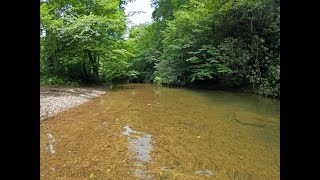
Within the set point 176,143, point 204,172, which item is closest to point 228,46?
point 176,143

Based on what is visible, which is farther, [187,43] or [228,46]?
[187,43]

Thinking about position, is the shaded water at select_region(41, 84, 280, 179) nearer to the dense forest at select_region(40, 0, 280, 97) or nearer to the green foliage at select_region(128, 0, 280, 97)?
the green foliage at select_region(128, 0, 280, 97)

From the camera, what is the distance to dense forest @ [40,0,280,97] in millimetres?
11938

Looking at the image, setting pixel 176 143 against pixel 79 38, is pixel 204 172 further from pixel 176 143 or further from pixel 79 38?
pixel 79 38

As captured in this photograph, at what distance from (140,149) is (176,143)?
757 millimetres

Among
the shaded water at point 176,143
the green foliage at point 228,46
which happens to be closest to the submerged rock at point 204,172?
the shaded water at point 176,143

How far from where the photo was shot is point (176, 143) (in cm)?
472

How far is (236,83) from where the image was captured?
1388 cm

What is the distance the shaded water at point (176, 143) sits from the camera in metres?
3.48

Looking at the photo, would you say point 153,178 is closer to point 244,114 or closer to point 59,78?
point 244,114

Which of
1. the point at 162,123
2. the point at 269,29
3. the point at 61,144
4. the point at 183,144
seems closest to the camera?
the point at 61,144

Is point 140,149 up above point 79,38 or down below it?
below
